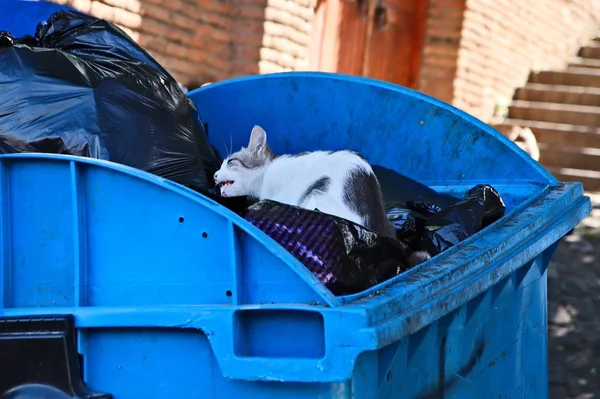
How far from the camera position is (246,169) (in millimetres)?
3361

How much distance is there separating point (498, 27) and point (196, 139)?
7401mm

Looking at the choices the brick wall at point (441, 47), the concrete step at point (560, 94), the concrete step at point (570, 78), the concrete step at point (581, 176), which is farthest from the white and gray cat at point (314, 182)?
the concrete step at point (570, 78)

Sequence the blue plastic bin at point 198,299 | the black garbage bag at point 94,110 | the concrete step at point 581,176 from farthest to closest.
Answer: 1. the concrete step at point 581,176
2. the black garbage bag at point 94,110
3. the blue plastic bin at point 198,299

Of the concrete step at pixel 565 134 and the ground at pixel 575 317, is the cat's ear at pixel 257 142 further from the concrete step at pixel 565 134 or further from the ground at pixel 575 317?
the concrete step at pixel 565 134

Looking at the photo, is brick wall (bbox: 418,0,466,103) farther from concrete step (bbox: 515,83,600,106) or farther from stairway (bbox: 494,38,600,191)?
concrete step (bbox: 515,83,600,106)

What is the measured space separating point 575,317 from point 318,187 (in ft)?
11.0

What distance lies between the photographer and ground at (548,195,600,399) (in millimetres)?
4852

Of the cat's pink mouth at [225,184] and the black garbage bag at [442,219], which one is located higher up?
the cat's pink mouth at [225,184]

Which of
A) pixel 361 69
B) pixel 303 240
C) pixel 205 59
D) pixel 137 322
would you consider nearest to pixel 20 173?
pixel 137 322

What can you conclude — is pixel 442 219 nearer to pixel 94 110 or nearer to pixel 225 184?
pixel 225 184

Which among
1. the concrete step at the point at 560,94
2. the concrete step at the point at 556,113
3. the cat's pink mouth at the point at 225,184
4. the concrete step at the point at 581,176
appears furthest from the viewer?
the concrete step at the point at 560,94

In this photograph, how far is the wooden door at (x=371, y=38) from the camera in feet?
24.9

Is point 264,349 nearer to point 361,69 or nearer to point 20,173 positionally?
point 20,173

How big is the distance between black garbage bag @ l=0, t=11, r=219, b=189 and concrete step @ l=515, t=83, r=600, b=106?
7961 mm
